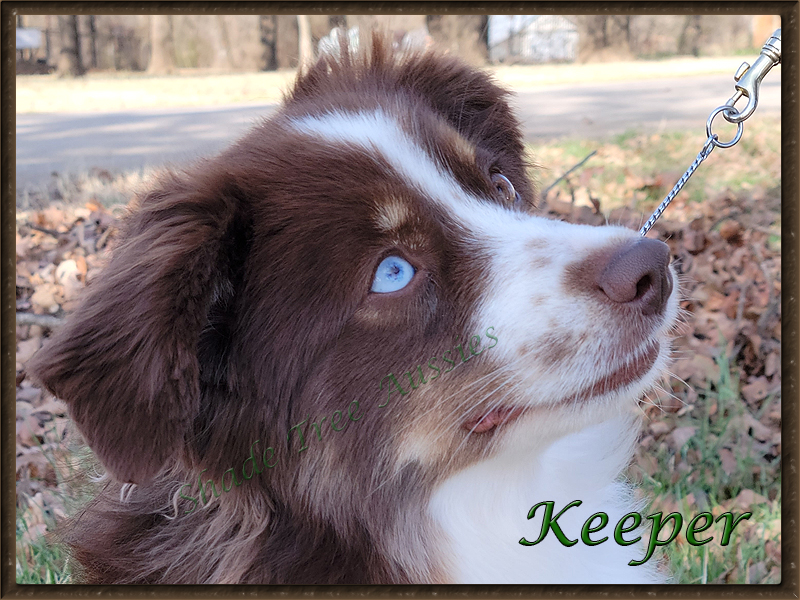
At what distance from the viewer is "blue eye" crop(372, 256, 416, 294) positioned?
2143mm

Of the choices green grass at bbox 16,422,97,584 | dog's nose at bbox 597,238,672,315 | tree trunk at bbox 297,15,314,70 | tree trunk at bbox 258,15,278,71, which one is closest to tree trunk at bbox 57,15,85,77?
tree trunk at bbox 297,15,314,70

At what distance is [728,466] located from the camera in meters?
3.68

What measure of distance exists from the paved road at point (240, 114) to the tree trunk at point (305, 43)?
847 millimetres

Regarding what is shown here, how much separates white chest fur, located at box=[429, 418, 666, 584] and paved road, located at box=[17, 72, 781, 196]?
4565 millimetres

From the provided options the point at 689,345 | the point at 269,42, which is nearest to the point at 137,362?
the point at 689,345

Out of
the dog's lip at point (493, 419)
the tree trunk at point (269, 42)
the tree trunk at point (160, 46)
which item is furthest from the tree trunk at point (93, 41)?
the dog's lip at point (493, 419)

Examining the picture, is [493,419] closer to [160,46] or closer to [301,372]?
[301,372]

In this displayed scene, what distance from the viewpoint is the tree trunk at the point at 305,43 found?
3041 mm

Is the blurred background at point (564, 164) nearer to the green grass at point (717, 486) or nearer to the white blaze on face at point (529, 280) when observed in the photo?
the green grass at point (717, 486)

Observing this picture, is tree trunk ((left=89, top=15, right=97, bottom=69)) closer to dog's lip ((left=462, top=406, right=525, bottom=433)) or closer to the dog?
the dog

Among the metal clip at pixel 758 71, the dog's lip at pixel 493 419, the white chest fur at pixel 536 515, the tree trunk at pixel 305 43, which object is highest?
the tree trunk at pixel 305 43
